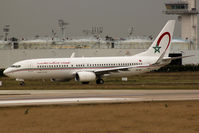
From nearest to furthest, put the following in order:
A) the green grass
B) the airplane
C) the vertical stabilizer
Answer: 1. the green grass
2. the airplane
3. the vertical stabilizer

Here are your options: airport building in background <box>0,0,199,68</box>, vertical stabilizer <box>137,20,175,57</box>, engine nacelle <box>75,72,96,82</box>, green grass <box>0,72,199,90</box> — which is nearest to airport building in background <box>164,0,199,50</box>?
airport building in background <box>0,0,199,68</box>

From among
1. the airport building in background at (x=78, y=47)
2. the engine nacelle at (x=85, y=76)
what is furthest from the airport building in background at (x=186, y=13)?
the engine nacelle at (x=85, y=76)

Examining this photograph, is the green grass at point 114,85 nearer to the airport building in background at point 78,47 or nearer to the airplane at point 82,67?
the airplane at point 82,67

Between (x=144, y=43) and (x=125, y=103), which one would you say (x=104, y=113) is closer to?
(x=125, y=103)

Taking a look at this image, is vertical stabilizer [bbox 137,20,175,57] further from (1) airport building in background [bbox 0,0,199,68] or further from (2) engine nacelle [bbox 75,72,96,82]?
(1) airport building in background [bbox 0,0,199,68]

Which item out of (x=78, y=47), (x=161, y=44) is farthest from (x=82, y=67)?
(x=78, y=47)

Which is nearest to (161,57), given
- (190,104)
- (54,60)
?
(54,60)

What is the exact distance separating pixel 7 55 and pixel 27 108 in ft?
235

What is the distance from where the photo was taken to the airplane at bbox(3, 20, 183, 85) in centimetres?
5553

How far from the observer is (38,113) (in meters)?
24.2

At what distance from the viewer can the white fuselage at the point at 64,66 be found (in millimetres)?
55559

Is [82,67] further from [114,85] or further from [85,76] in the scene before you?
[114,85]

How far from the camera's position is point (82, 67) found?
5747 centimetres

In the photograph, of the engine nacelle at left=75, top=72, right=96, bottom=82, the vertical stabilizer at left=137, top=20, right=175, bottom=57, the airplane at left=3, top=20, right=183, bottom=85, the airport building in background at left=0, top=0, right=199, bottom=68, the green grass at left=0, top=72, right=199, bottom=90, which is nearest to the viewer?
the green grass at left=0, top=72, right=199, bottom=90
